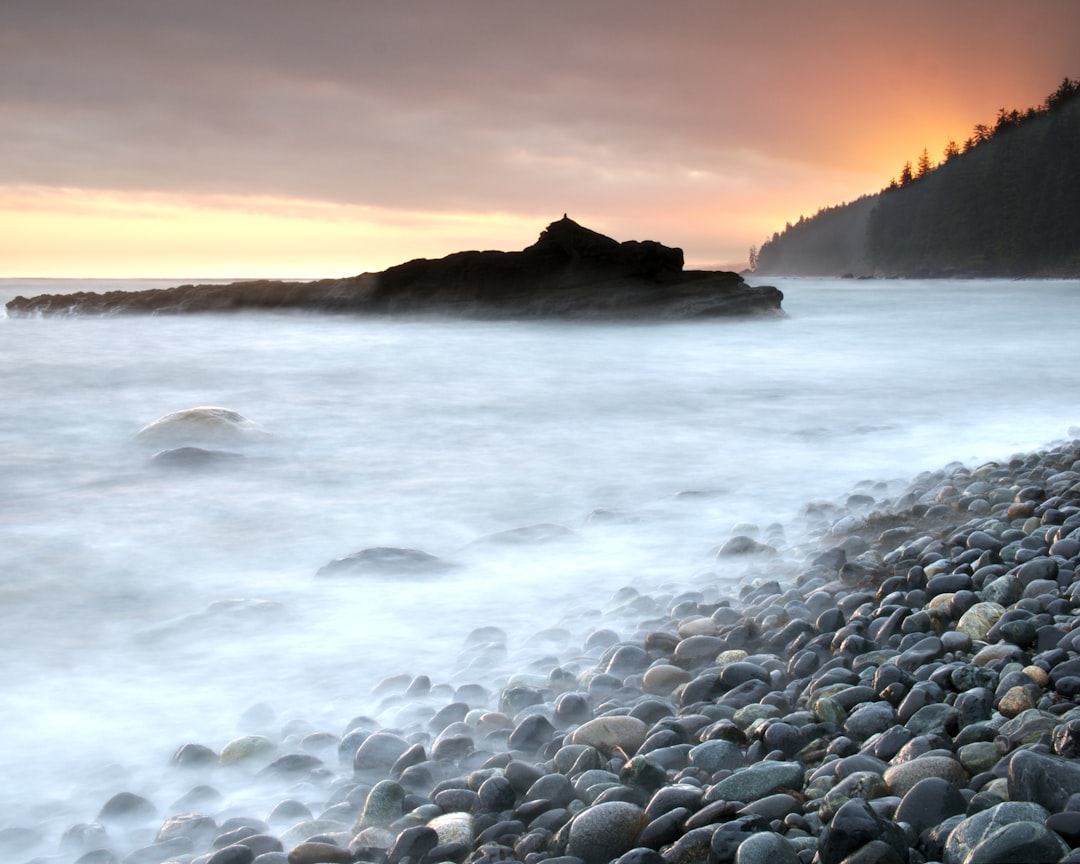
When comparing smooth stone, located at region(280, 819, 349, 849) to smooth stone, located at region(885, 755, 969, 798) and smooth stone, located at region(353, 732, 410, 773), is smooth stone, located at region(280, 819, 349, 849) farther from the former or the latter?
smooth stone, located at region(885, 755, 969, 798)

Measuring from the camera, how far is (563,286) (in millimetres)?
28781

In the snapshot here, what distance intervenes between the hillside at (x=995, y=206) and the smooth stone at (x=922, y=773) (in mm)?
72253

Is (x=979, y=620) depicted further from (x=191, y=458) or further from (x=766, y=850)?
(x=191, y=458)

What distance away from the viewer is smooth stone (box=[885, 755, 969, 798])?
2129mm

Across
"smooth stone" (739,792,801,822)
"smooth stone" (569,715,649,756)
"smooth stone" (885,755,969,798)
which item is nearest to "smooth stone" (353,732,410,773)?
"smooth stone" (569,715,649,756)

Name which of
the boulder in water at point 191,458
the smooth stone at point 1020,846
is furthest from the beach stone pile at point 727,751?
the boulder in water at point 191,458

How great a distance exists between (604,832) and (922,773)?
2.51ft

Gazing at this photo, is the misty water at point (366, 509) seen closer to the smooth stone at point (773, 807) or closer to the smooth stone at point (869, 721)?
the smooth stone at point (869, 721)

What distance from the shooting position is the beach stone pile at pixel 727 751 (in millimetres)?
1984

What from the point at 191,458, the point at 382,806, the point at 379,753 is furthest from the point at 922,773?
the point at 191,458

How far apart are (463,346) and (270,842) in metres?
18.7

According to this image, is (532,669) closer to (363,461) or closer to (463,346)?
(363,461)

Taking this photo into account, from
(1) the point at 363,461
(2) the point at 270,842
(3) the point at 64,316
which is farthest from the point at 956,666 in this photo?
(3) the point at 64,316

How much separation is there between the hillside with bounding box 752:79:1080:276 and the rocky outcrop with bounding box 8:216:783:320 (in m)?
48.0
